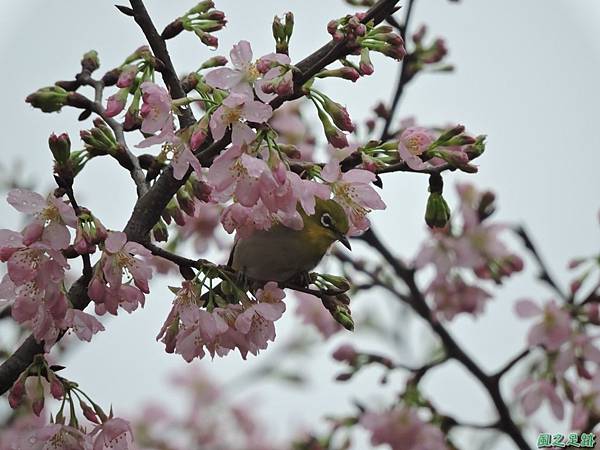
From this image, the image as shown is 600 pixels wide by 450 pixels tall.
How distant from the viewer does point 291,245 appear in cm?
170

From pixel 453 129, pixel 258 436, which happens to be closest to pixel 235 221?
pixel 453 129

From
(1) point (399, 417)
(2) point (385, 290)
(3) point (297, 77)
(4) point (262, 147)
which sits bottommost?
(1) point (399, 417)

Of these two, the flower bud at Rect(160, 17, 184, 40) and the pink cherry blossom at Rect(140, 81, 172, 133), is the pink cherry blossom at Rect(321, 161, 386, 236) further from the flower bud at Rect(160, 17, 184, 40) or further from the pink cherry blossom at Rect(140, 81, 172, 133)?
the flower bud at Rect(160, 17, 184, 40)

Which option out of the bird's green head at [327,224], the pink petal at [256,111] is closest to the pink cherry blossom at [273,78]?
the pink petal at [256,111]

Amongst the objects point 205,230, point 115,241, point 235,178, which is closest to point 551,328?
point 205,230

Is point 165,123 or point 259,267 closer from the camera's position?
point 165,123

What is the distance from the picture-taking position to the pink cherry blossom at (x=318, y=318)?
3.48 meters

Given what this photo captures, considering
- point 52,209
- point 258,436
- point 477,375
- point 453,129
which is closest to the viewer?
point 52,209

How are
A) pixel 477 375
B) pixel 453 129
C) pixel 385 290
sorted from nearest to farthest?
pixel 453 129 < pixel 477 375 < pixel 385 290

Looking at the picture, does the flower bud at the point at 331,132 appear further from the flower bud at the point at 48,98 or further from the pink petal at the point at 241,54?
the flower bud at the point at 48,98

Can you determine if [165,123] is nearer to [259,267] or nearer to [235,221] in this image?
[235,221]

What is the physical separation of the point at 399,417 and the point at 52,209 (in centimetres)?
175

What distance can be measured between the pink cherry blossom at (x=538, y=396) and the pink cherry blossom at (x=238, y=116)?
5.93ft

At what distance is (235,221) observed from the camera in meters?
1.46
